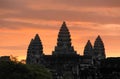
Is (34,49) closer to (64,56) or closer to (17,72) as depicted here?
(64,56)

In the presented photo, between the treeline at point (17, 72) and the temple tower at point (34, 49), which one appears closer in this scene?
the treeline at point (17, 72)

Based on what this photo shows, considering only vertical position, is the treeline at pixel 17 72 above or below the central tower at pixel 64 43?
below

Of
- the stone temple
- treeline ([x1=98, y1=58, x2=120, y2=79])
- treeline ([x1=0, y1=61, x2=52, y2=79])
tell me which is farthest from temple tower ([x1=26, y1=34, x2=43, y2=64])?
treeline ([x1=98, y1=58, x2=120, y2=79])

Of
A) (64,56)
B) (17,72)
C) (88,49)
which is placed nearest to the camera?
(17,72)

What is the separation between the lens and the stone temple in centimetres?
10862

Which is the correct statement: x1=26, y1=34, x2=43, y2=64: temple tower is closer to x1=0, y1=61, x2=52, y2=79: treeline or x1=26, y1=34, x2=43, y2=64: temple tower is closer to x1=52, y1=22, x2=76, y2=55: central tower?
x1=52, y1=22, x2=76, y2=55: central tower

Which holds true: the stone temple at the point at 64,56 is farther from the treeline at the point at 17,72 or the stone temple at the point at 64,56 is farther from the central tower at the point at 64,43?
the treeline at the point at 17,72

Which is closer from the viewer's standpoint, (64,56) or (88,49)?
(64,56)

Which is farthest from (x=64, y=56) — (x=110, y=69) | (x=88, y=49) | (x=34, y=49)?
(x=88, y=49)

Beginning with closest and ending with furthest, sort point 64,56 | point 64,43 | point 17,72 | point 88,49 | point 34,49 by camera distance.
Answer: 1. point 17,72
2. point 64,56
3. point 64,43
4. point 34,49
5. point 88,49

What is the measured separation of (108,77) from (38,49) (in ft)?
413

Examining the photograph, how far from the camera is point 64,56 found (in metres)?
111

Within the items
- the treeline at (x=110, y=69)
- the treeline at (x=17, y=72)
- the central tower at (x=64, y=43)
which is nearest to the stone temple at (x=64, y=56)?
the central tower at (x=64, y=43)

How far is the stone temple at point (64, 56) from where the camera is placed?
10862 centimetres
